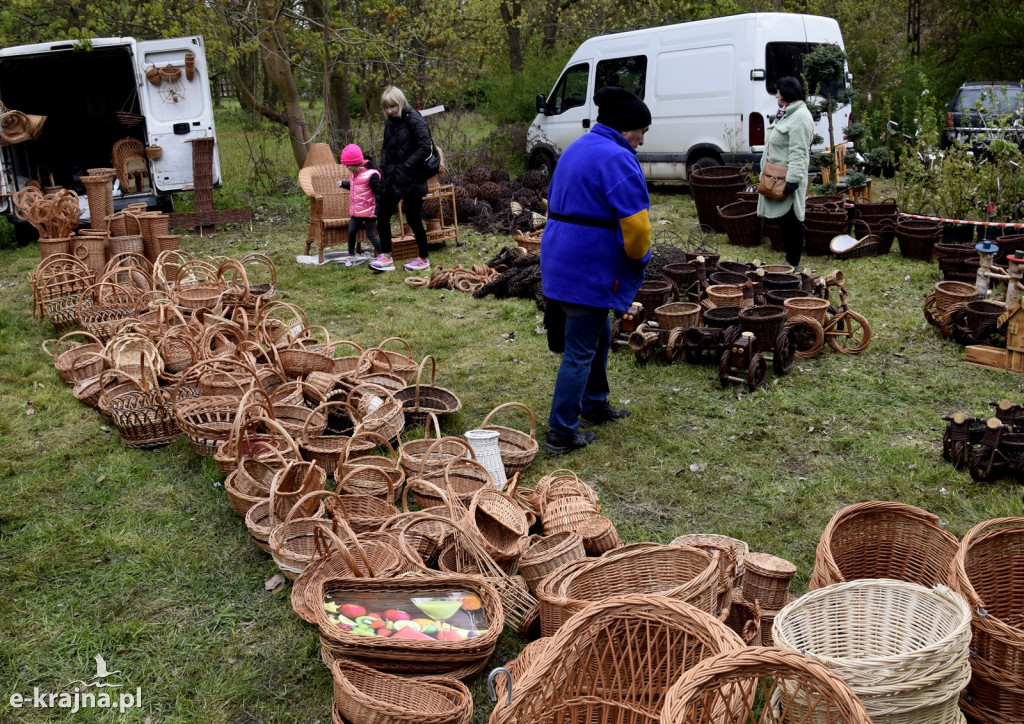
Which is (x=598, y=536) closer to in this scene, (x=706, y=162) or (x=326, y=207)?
(x=326, y=207)

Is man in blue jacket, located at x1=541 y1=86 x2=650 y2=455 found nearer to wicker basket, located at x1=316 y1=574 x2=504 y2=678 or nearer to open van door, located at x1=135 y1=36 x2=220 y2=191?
wicker basket, located at x1=316 y1=574 x2=504 y2=678

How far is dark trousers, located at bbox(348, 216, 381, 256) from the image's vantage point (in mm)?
9469

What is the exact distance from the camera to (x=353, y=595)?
3.25m

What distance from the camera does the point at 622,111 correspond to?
4555 millimetres

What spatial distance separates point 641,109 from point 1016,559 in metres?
2.81

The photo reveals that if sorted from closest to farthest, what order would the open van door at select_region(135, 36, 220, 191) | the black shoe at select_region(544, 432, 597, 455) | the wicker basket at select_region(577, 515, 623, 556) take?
the wicker basket at select_region(577, 515, 623, 556) → the black shoe at select_region(544, 432, 597, 455) → the open van door at select_region(135, 36, 220, 191)

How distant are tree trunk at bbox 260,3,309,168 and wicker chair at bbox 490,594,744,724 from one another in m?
11.0

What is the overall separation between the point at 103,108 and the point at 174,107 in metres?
1.90

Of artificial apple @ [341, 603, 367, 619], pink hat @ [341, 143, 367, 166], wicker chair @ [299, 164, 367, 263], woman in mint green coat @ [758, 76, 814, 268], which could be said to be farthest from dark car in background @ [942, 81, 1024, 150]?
artificial apple @ [341, 603, 367, 619]

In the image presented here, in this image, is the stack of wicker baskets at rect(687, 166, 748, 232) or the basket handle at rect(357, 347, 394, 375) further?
the stack of wicker baskets at rect(687, 166, 748, 232)

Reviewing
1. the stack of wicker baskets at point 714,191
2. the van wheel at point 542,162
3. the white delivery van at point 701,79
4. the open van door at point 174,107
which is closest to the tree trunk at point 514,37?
the van wheel at point 542,162

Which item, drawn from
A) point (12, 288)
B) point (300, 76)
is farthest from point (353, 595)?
point (300, 76)

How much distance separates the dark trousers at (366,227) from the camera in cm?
947

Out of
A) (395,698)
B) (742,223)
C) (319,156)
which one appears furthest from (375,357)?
(319,156)
